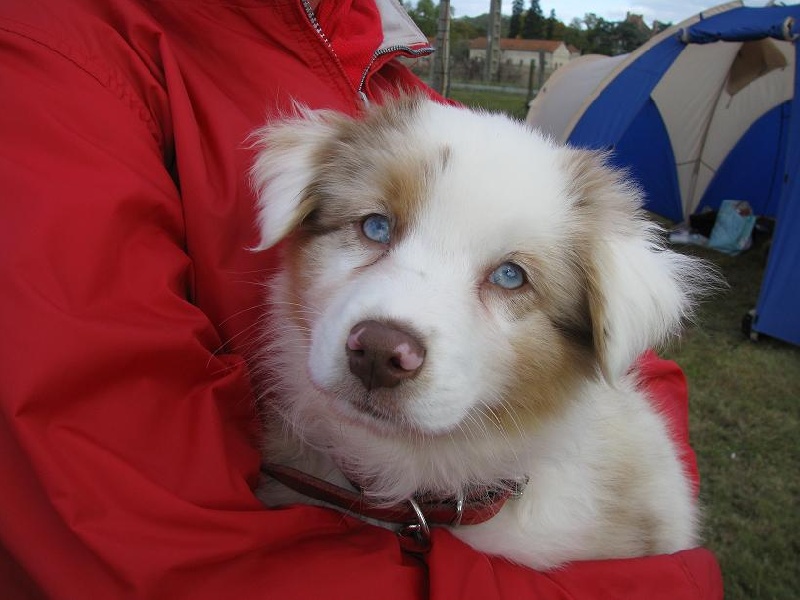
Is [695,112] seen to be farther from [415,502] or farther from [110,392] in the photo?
[110,392]

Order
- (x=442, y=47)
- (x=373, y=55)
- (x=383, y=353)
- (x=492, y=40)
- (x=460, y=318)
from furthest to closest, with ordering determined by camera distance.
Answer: (x=492, y=40)
(x=442, y=47)
(x=373, y=55)
(x=460, y=318)
(x=383, y=353)

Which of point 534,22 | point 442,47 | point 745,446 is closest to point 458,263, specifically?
point 745,446

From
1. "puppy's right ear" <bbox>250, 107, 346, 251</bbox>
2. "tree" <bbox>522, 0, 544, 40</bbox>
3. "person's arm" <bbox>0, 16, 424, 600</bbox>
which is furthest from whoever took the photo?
"tree" <bbox>522, 0, 544, 40</bbox>

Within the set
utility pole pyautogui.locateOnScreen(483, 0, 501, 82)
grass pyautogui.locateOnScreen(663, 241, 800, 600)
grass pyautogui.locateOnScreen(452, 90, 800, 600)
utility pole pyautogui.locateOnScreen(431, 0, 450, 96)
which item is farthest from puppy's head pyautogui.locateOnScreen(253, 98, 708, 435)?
utility pole pyautogui.locateOnScreen(483, 0, 501, 82)

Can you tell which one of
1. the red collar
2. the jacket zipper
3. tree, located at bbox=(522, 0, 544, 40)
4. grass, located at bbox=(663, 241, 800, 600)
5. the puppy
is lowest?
grass, located at bbox=(663, 241, 800, 600)

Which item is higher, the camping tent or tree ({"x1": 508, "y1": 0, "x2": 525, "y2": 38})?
tree ({"x1": 508, "y1": 0, "x2": 525, "y2": 38})

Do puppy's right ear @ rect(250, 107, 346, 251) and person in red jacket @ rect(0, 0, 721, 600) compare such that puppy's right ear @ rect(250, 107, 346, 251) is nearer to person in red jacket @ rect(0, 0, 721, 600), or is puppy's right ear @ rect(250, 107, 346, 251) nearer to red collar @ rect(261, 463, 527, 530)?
person in red jacket @ rect(0, 0, 721, 600)
